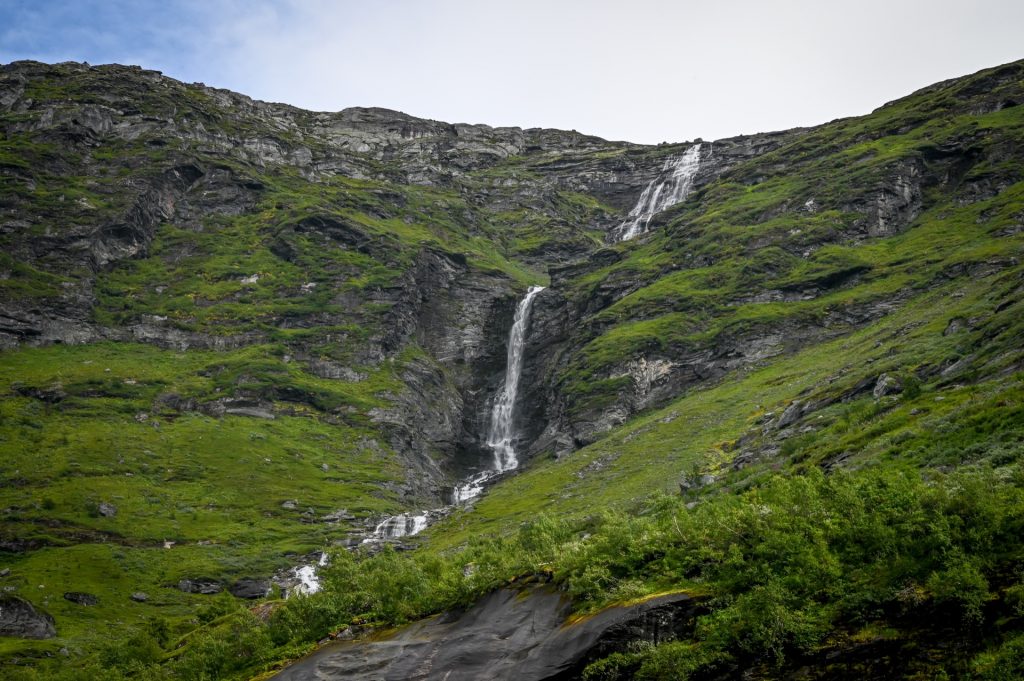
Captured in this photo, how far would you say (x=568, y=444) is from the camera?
420 feet

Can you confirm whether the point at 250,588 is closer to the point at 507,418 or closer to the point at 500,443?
the point at 500,443

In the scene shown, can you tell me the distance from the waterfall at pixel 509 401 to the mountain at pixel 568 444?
51.0 inches

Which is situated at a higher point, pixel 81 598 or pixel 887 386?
pixel 887 386

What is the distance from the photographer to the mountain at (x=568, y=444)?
71.9 ft

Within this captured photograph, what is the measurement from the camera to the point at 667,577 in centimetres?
2595

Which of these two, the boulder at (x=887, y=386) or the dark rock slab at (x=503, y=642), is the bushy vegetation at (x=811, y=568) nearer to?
the dark rock slab at (x=503, y=642)

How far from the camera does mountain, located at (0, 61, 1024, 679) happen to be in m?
21.9

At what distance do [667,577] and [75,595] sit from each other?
→ 84.6 meters

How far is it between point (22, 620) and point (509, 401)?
97591mm

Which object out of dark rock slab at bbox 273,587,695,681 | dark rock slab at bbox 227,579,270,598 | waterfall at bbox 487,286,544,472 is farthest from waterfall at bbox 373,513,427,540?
dark rock slab at bbox 273,587,695,681

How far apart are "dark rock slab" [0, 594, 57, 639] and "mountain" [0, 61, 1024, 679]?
28 cm

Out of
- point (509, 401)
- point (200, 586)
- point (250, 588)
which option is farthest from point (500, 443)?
point (200, 586)

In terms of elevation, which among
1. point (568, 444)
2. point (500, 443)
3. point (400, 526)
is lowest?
point (400, 526)

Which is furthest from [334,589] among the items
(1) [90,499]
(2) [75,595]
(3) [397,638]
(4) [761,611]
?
(1) [90,499]
